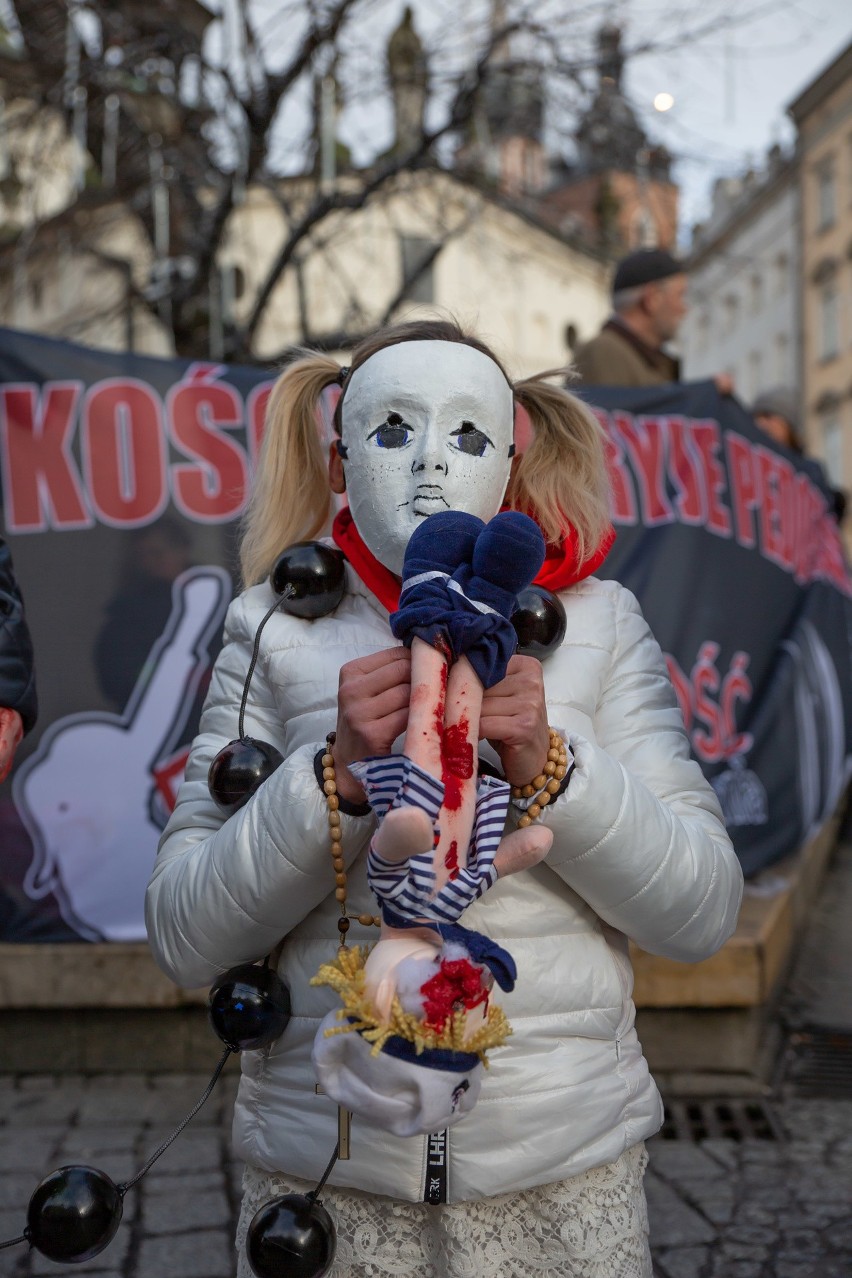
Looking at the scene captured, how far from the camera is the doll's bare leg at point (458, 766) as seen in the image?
4.42 feet

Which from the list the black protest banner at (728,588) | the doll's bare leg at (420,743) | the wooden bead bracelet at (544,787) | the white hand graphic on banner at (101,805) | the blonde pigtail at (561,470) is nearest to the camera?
the doll's bare leg at (420,743)

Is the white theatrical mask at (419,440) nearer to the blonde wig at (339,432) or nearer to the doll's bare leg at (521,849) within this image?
the blonde wig at (339,432)

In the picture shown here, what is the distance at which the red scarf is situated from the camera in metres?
1.78

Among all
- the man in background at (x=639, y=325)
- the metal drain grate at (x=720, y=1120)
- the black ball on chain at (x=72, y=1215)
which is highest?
the man in background at (x=639, y=325)

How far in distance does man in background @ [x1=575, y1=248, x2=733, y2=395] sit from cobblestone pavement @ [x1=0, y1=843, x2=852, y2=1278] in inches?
105

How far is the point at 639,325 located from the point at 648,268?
227 mm

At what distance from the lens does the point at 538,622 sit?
169cm

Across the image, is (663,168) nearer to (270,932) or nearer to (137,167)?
(137,167)

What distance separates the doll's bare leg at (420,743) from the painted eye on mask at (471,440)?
450 mm

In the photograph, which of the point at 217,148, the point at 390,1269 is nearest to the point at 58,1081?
the point at 390,1269

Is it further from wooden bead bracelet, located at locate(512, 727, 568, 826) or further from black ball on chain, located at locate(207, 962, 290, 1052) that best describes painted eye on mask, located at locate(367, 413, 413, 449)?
black ball on chain, located at locate(207, 962, 290, 1052)

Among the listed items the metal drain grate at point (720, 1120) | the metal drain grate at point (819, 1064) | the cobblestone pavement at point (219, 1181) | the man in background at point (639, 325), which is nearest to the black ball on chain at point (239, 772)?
the cobblestone pavement at point (219, 1181)

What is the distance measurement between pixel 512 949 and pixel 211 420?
2.93 m

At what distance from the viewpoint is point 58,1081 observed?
410 centimetres
